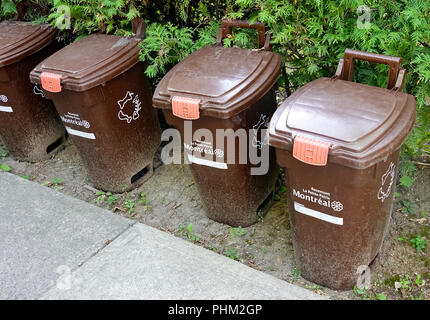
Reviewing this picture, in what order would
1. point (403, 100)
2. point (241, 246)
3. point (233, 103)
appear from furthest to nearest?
1. point (241, 246)
2. point (233, 103)
3. point (403, 100)

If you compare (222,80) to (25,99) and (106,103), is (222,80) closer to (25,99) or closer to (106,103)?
(106,103)

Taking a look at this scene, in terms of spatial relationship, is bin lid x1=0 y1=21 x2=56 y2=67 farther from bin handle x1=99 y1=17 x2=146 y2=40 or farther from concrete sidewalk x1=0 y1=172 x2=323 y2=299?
concrete sidewalk x1=0 y1=172 x2=323 y2=299

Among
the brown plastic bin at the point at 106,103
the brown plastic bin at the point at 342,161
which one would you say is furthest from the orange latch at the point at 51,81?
the brown plastic bin at the point at 342,161

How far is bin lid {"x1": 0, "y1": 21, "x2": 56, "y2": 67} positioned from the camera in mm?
3518

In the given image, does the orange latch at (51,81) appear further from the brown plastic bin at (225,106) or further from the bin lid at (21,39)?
the brown plastic bin at (225,106)

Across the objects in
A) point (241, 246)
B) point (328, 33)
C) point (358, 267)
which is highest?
point (328, 33)

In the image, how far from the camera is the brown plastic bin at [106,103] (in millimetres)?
3070

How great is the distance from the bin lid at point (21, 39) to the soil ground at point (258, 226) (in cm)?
109

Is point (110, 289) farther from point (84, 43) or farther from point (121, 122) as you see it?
point (84, 43)

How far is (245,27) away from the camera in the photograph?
295 cm

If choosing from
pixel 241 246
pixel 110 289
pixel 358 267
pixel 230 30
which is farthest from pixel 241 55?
pixel 110 289

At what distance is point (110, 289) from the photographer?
2.69 meters

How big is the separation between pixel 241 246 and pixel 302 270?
494 mm

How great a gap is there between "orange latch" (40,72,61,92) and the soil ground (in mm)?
1002
